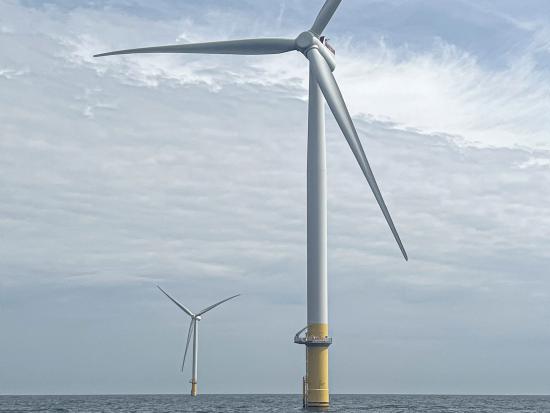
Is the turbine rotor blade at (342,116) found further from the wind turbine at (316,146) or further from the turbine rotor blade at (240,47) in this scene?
the turbine rotor blade at (240,47)

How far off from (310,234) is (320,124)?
41.9ft

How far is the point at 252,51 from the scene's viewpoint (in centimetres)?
8719

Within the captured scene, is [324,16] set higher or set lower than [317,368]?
higher

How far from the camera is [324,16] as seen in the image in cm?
8381

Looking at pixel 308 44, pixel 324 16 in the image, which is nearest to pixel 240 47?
pixel 308 44

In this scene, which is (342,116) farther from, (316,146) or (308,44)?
(308,44)

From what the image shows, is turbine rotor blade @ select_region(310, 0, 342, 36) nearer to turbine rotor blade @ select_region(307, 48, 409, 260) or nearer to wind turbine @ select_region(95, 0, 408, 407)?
wind turbine @ select_region(95, 0, 408, 407)

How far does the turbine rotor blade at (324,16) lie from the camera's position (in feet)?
267

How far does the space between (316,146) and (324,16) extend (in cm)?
1433

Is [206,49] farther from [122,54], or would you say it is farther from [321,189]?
[321,189]

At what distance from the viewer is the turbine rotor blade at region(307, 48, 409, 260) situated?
70825 millimetres

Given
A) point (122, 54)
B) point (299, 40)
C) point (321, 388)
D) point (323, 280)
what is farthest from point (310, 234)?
point (122, 54)

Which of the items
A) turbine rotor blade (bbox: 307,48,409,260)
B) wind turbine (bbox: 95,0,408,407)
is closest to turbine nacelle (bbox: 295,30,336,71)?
wind turbine (bbox: 95,0,408,407)

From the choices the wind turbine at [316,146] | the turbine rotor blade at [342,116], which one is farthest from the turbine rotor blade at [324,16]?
the turbine rotor blade at [342,116]
